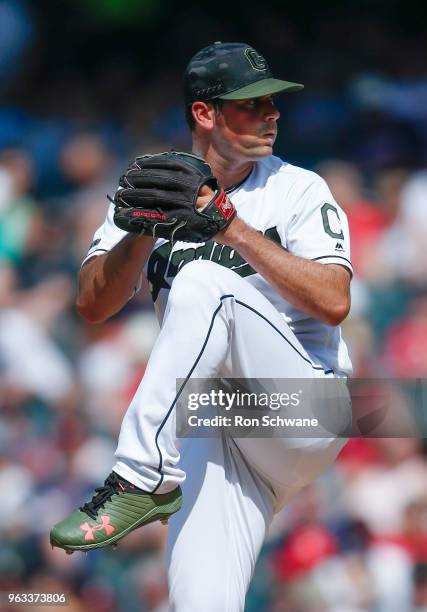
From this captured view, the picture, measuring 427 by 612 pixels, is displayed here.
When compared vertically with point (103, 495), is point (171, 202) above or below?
above

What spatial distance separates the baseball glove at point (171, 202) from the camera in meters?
2.62

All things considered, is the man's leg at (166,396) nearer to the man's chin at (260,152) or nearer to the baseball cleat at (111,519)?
the baseball cleat at (111,519)

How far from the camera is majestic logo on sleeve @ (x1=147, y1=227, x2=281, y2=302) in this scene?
3.02m

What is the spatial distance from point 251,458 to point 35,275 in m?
3.25

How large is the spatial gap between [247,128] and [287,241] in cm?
36

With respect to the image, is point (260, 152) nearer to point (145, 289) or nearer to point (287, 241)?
point (287, 241)

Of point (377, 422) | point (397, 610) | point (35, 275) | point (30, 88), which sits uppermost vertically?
point (30, 88)

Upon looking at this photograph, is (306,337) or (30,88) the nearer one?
(306,337)

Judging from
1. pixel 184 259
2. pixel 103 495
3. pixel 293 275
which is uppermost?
pixel 184 259

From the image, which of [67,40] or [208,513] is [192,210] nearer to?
[208,513]

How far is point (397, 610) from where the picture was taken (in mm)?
4586

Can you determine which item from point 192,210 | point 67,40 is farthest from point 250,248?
point 67,40

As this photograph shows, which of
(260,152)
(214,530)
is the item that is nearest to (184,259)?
(260,152)

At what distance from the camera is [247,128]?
121 inches
